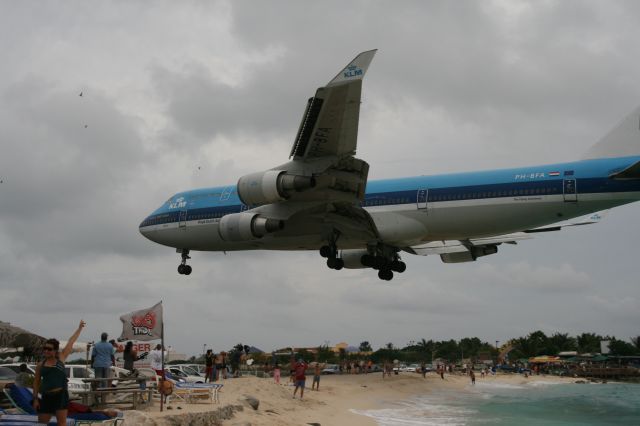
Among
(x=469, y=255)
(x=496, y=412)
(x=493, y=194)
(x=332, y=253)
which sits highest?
(x=493, y=194)

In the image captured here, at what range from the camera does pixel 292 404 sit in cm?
2681

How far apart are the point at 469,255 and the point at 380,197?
6.91 m

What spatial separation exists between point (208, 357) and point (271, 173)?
796 centimetres

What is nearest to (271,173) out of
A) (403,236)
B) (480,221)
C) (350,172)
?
(350,172)

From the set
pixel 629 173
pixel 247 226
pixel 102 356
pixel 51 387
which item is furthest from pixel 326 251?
pixel 51 387

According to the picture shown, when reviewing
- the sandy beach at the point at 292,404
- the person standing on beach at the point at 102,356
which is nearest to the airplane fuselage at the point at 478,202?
the sandy beach at the point at 292,404

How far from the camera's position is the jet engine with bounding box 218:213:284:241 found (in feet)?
74.7

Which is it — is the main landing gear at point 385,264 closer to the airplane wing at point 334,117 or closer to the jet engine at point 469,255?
the jet engine at point 469,255

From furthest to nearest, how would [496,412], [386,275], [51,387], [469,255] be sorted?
[496,412] < [469,255] < [386,275] < [51,387]

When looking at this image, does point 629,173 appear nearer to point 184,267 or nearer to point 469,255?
point 469,255

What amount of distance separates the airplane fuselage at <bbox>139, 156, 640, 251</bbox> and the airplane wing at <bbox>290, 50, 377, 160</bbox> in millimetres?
5205

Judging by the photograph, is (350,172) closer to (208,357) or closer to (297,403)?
(208,357)

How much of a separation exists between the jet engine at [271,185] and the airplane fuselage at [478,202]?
13.3 ft

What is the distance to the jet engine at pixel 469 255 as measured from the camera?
96.3ft
